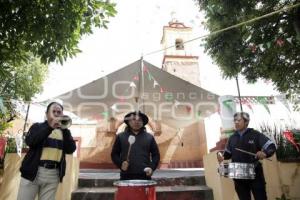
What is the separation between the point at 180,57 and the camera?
1462 cm

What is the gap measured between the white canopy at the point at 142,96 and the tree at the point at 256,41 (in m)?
1.63

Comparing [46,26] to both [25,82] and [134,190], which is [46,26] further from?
[25,82]

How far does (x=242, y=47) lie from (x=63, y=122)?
4.88 metres

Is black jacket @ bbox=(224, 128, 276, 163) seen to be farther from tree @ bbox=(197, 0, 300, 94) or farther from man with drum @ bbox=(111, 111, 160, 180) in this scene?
tree @ bbox=(197, 0, 300, 94)

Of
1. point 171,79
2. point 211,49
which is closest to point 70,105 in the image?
point 171,79

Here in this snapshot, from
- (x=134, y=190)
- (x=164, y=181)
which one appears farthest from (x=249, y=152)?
(x=164, y=181)

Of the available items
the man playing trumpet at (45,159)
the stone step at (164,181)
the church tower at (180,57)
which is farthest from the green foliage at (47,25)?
the church tower at (180,57)

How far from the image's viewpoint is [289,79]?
6629 mm

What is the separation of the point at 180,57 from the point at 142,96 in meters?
6.57

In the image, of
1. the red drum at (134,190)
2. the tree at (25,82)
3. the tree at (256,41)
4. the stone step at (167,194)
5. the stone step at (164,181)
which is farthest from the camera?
the tree at (25,82)

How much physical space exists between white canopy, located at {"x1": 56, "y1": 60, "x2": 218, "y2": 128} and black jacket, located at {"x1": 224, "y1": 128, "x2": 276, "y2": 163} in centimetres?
419

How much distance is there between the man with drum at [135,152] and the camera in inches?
121

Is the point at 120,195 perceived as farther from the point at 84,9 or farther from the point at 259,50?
the point at 259,50

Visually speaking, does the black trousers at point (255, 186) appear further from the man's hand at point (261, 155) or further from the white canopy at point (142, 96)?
the white canopy at point (142, 96)
